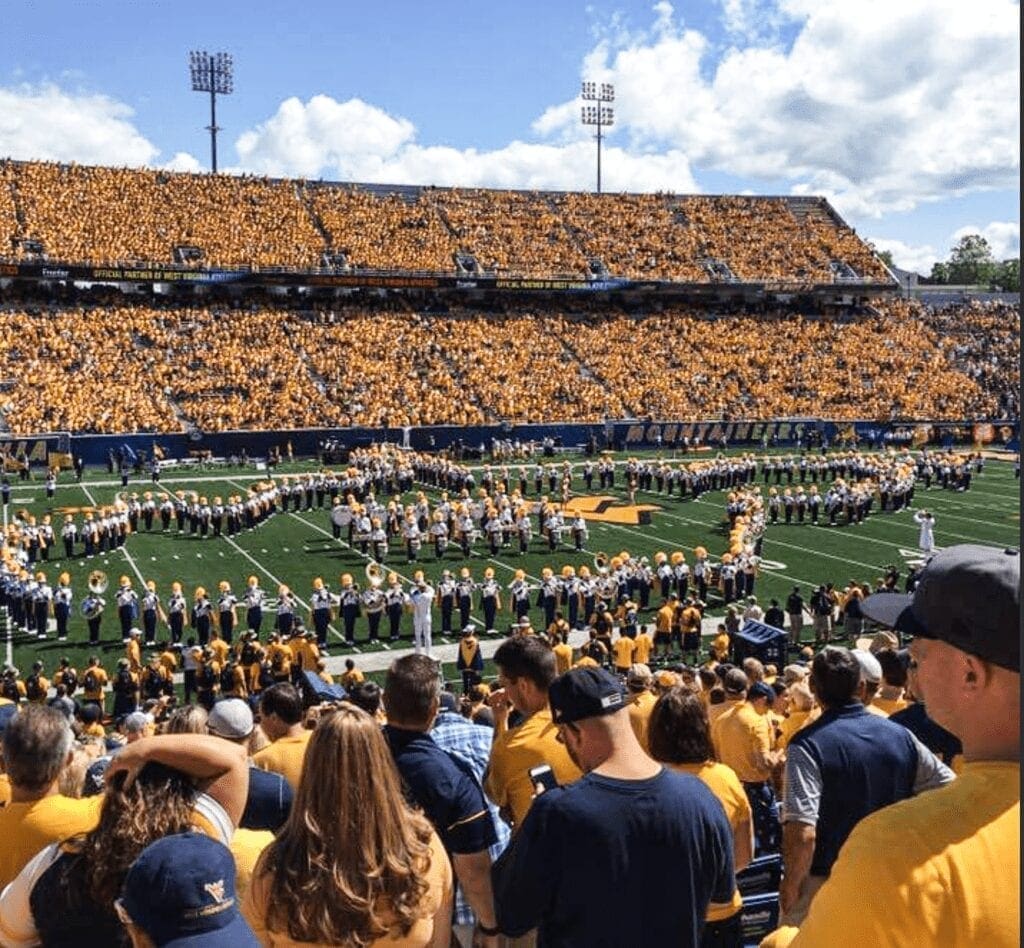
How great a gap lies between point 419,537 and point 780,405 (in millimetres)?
27143

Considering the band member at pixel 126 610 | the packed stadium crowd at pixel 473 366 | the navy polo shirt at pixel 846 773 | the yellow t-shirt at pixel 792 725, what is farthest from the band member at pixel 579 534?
the navy polo shirt at pixel 846 773

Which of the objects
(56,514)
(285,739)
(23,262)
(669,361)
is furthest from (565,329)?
(285,739)

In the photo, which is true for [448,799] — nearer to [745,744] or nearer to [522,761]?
Answer: [522,761]

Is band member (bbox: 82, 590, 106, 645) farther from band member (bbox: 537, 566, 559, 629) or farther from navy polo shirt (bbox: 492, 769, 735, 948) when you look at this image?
navy polo shirt (bbox: 492, 769, 735, 948)

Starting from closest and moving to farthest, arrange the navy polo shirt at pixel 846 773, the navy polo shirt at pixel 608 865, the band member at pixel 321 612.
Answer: the navy polo shirt at pixel 608 865
the navy polo shirt at pixel 846 773
the band member at pixel 321 612

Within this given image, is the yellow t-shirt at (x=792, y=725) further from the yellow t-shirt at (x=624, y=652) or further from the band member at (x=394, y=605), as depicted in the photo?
the band member at (x=394, y=605)

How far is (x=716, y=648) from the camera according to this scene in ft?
44.9

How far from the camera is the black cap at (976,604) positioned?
5.67 feet

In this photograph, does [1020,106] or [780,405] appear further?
[780,405]

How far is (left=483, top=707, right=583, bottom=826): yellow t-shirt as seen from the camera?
12.4 ft

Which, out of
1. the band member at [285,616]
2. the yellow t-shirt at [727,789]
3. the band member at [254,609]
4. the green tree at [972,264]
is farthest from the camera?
the green tree at [972,264]

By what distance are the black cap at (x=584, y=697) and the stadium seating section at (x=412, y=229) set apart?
145 ft

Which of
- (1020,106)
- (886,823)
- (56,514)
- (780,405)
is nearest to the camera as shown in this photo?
(1020,106)

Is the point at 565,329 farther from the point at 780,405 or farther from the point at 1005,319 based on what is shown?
the point at 1005,319
